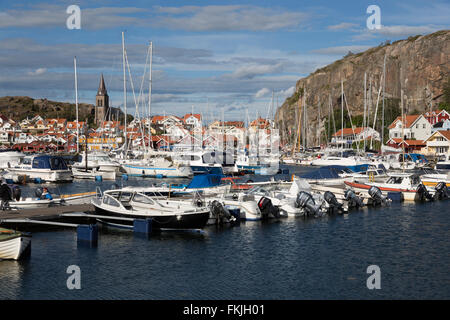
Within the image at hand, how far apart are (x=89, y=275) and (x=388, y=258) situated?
14042mm

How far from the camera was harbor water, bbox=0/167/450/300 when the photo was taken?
67.8 ft

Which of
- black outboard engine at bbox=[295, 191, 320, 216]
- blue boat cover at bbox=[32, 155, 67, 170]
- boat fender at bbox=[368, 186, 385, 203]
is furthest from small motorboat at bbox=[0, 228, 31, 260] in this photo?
blue boat cover at bbox=[32, 155, 67, 170]

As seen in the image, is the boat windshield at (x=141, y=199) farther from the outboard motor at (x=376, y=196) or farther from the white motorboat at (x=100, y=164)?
the white motorboat at (x=100, y=164)

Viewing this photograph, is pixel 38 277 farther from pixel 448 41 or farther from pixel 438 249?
pixel 448 41

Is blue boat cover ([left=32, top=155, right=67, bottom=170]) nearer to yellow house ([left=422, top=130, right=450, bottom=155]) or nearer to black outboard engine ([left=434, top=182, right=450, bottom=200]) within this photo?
black outboard engine ([left=434, top=182, right=450, bottom=200])

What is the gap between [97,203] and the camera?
105 ft

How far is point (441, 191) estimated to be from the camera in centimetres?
4716

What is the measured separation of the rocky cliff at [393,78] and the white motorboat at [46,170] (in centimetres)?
7037

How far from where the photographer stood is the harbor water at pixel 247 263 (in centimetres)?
2066

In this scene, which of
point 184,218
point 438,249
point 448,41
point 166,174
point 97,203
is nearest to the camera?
point 438,249

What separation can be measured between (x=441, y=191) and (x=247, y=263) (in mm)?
28826

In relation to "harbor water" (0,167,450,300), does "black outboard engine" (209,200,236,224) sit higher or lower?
higher

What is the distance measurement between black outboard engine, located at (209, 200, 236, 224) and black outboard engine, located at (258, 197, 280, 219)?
2965 millimetres
